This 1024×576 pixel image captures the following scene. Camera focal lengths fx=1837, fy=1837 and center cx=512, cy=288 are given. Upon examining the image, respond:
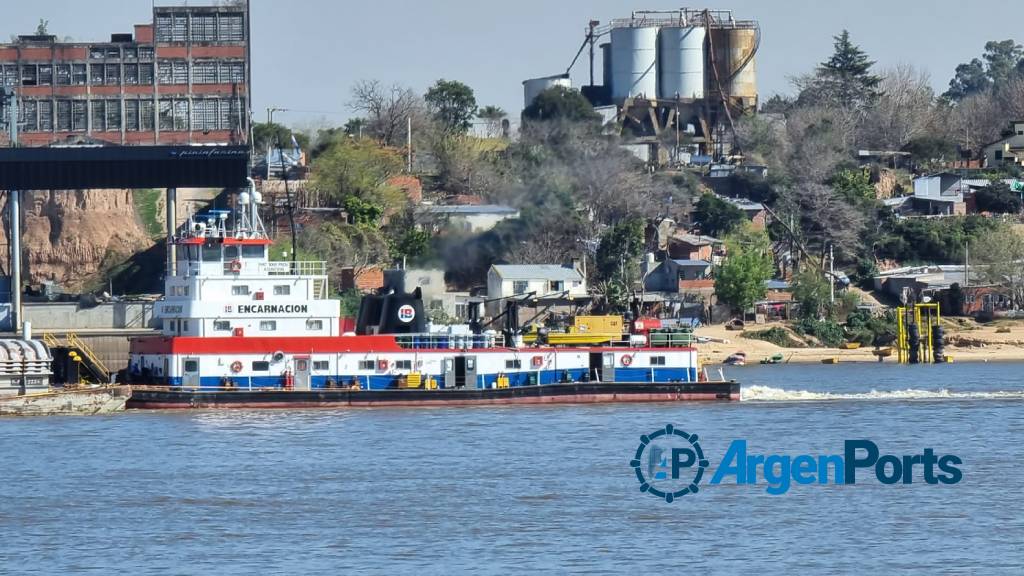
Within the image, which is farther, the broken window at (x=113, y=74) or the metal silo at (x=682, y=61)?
the metal silo at (x=682, y=61)

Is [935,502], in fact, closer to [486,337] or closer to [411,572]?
[411,572]

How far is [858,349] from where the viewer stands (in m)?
92.1

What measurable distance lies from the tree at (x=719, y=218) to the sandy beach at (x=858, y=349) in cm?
1576

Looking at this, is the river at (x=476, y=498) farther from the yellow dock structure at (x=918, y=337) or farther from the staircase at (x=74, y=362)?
the yellow dock structure at (x=918, y=337)

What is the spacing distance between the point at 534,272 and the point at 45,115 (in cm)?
3110

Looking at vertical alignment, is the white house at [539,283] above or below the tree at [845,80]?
below

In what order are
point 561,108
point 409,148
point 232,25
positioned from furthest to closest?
point 561,108 < point 409,148 < point 232,25

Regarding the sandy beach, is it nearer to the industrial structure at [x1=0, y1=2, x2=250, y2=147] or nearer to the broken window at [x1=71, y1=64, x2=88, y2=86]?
the industrial structure at [x1=0, y1=2, x2=250, y2=147]

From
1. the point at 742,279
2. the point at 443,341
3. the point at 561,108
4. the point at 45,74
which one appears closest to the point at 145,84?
the point at 45,74

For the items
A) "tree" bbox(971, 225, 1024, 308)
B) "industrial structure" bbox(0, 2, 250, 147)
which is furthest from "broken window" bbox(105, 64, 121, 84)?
"tree" bbox(971, 225, 1024, 308)

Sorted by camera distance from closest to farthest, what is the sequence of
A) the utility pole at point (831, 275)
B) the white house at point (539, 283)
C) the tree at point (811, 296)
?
the white house at point (539, 283) < the tree at point (811, 296) < the utility pole at point (831, 275)

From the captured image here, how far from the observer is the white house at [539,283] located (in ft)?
302

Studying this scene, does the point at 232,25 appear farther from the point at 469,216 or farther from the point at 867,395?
the point at 867,395

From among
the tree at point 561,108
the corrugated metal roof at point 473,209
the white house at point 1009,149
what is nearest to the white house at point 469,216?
the corrugated metal roof at point 473,209
